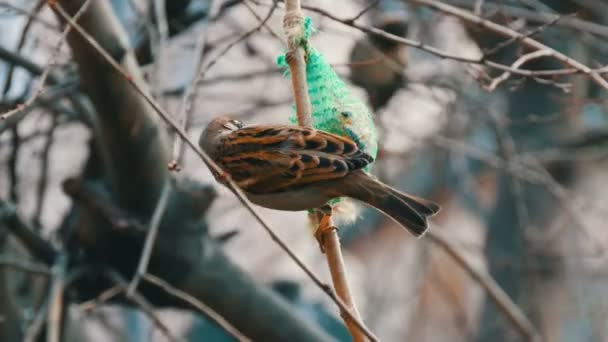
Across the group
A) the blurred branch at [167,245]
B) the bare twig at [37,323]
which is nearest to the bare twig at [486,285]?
the blurred branch at [167,245]

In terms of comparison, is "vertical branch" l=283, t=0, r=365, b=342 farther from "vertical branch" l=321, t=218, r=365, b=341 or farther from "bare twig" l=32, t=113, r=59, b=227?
"bare twig" l=32, t=113, r=59, b=227

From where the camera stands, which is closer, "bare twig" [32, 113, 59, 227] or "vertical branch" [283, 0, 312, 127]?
"vertical branch" [283, 0, 312, 127]

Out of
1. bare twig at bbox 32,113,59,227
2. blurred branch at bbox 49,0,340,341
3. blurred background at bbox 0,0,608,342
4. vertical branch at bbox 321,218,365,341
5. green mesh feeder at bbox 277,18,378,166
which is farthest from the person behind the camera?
bare twig at bbox 32,113,59,227

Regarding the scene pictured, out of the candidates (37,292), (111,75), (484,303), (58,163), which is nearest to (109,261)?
(37,292)

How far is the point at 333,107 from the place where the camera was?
9.94 feet

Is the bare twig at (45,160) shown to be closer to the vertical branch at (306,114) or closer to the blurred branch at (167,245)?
the blurred branch at (167,245)

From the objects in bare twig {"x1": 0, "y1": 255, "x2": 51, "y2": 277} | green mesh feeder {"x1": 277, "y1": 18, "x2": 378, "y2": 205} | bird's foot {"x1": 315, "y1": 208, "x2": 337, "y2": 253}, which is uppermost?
green mesh feeder {"x1": 277, "y1": 18, "x2": 378, "y2": 205}

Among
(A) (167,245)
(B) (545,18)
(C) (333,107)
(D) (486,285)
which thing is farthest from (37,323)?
(B) (545,18)

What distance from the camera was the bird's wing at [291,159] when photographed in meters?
2.64

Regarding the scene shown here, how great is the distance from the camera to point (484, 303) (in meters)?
6.70

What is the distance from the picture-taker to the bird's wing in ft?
8.66

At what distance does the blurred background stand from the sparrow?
275 millimetres

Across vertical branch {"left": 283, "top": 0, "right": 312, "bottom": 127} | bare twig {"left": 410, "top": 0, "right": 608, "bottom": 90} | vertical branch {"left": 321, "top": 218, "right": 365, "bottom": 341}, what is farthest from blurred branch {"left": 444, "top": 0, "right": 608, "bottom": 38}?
vertical branch {"left": 321, "top": 218, "right": 365, "bottom": 341}

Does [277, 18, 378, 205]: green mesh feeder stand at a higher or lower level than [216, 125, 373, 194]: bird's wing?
higher
